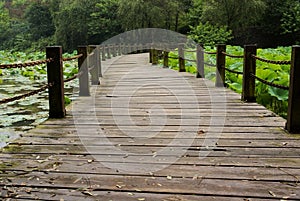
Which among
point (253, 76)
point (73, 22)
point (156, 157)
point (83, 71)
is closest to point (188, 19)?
point (73, 22)

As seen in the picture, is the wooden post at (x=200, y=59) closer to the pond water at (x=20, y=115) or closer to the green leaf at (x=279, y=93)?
the green leaf at (x=279, y=93)

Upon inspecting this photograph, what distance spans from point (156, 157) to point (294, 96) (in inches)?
45.4

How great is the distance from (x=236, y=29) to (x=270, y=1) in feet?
10.8

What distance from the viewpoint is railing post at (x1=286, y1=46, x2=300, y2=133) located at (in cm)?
243

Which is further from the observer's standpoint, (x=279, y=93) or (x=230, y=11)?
(x=230, y=11)

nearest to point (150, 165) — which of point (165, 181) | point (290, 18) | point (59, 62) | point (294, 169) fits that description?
point (165, 181)

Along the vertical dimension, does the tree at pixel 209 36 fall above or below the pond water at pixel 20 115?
above

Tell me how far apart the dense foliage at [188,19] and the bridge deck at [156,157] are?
14360mm

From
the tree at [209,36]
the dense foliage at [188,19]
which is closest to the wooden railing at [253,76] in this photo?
the tree at [209,36]

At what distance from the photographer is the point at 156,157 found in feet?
6.63

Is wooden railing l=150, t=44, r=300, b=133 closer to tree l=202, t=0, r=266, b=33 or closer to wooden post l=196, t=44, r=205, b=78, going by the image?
wooden post l=196, t=44, r=205, b=78

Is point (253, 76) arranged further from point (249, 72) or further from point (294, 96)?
point (294, 96)

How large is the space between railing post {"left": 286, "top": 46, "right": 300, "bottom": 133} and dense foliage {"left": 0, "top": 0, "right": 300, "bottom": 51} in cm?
1467

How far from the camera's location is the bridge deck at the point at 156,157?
1584 mm
